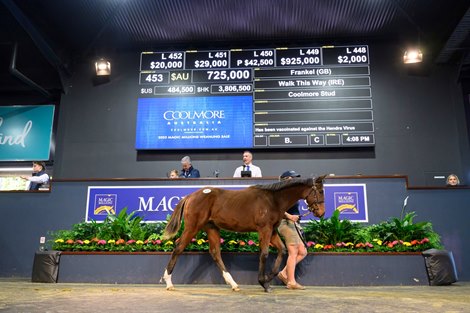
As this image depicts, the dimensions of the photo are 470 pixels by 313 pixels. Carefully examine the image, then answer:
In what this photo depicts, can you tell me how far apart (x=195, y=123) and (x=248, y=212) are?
5.13 metres

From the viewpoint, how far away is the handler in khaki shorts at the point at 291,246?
563 centimetres

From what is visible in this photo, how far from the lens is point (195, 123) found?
10.1 meters

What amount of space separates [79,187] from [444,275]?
6.77m

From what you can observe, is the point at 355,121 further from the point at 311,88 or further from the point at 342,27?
the point at 342,27

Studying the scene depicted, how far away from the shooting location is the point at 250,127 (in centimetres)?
996

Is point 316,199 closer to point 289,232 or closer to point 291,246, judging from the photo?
point 289,232

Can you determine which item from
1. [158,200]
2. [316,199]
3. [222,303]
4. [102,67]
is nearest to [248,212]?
[316,199]

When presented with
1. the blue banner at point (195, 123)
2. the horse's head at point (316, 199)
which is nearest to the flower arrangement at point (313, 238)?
the horse's head at point (316, 199)

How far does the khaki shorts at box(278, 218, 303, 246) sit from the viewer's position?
572 cm

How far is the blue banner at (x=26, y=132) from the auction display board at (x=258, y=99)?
3192 millimetres

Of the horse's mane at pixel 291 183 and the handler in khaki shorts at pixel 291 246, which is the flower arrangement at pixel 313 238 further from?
the horse's mane at pixel 291 183

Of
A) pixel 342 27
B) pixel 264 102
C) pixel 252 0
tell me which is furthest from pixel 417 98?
pixel 252 0

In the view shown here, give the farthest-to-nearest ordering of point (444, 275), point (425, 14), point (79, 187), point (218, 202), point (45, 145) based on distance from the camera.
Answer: point (45, 145)
point (425, 14)
point (79, 187)
point (444, 275)
point (218, 202)

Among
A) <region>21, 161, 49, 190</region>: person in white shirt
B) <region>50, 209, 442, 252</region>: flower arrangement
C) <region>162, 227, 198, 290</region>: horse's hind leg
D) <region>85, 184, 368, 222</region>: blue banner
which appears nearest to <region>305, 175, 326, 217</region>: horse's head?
<region>50, 209, 442, 252</region>: flower arrangement
